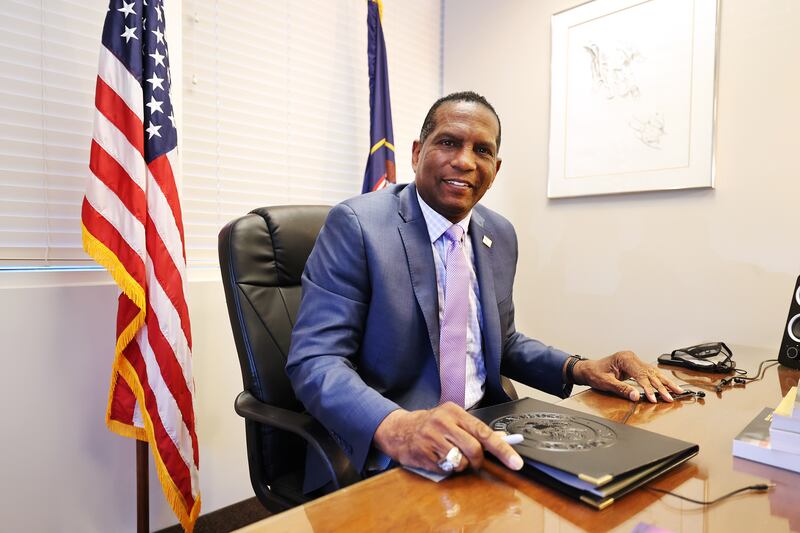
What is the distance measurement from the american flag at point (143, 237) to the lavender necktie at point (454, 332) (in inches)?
40.5

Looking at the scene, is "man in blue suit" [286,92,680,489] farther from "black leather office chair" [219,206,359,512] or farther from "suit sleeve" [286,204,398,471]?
"black leather office chair" [219,206,359,512]

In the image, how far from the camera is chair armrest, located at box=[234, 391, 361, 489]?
3.10 feet

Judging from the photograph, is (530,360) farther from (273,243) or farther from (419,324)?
(273,243)

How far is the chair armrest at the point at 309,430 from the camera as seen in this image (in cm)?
94

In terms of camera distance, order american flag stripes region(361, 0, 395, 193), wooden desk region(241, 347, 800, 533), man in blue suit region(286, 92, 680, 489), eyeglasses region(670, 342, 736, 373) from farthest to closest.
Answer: american flag stripes region(361, 0, 395, 193) < eyeglasses region(670, 342, 736, 373) < man in blue suit region(286, 92, 680, 489) < wooden desk region(241, 347, 800, 533)

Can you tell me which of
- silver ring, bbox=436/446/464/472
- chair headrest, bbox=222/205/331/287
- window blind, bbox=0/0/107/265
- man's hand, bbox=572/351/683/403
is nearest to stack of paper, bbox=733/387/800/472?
man's hand, bbox=572/351/683/403

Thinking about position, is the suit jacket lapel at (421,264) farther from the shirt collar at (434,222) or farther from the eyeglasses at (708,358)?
the eyeglasses at (708,358)

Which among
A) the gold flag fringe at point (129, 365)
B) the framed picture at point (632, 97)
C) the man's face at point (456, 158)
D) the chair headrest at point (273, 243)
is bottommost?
the gold flag fringe at point (129, 365)

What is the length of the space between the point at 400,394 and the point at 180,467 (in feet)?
3.28

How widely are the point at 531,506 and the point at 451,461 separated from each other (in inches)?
4.7

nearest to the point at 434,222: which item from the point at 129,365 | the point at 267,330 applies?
the point at 267,330

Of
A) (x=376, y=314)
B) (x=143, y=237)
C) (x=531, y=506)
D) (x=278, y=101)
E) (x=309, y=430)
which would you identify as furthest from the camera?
(x=278, y=101)

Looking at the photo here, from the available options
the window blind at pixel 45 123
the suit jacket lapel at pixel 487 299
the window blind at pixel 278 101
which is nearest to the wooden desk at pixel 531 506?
the suit jacket lapel at pixel 487 299

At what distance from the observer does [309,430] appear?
103 cm
